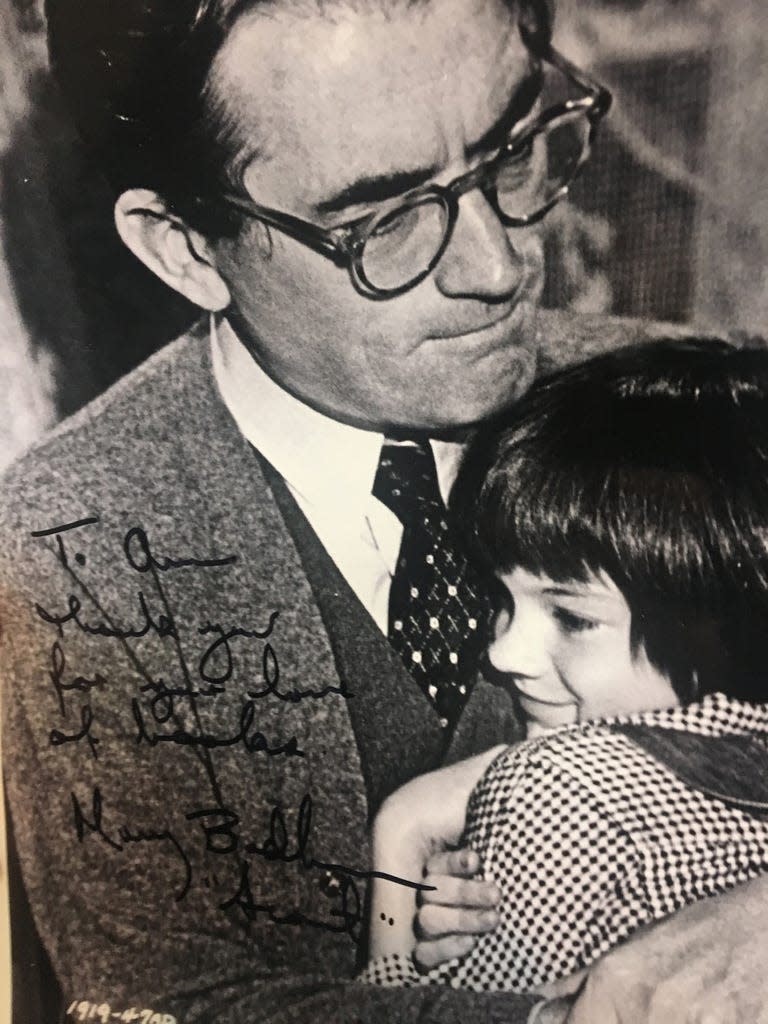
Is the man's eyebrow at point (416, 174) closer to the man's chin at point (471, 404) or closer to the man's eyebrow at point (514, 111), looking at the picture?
the man's eyebrow at point (514, 111)

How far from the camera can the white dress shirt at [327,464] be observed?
30.9 inches

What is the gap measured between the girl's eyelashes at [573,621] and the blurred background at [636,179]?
0.26m

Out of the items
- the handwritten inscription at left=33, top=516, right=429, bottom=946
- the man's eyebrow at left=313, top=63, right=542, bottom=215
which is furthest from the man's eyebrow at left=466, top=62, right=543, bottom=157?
the handwritten inscription at left=33, top=516, right=429, bottom=946

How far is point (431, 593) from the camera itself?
0.77 metres

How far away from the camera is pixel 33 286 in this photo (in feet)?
2.74

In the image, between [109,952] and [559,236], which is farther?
[109,952]

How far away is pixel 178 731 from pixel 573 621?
1.29 feet

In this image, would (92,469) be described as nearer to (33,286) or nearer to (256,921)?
(33,286)

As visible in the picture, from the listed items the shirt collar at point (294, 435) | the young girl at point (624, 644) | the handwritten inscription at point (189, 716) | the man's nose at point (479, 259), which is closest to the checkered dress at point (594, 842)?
the young girl at point (624, 644)

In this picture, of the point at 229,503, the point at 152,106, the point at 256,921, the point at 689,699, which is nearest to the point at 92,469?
the point at 229,503

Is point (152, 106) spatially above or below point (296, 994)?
above

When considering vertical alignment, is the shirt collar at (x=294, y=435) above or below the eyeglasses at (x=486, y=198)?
below

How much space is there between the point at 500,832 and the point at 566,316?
0.46 metres

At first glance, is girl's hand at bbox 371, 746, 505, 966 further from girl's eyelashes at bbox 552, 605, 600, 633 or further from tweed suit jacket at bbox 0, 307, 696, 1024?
girl's eyelashes at bbox 552, 605, 600, 633
